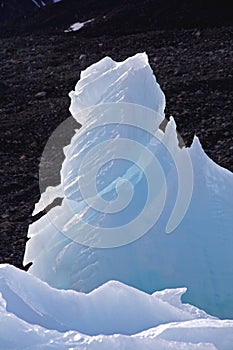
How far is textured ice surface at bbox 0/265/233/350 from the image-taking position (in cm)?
200

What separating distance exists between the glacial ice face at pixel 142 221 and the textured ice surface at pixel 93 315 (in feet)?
2.51

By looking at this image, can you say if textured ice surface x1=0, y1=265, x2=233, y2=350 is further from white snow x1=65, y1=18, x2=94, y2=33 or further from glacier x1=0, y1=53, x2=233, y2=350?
white snow x1=65, y1=18, x2=94, y2=33

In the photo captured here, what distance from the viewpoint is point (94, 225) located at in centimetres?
318

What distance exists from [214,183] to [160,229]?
0.95ft

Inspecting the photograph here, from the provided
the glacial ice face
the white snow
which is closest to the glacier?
the glacial ice face

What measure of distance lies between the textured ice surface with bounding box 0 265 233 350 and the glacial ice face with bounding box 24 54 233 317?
76cm

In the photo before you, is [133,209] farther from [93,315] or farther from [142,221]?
[93,315]

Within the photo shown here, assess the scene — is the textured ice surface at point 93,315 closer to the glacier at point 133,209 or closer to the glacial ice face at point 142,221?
the glacier at point 133,209

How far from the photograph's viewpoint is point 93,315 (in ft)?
7.22

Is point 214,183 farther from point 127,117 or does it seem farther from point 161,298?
point 161,298

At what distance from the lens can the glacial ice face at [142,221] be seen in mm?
3098

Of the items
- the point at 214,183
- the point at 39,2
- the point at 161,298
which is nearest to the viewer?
the point at 161,298

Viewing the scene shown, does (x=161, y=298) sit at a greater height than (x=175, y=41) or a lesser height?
greater

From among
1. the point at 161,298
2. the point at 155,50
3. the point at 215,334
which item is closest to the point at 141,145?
the point at 161,298
